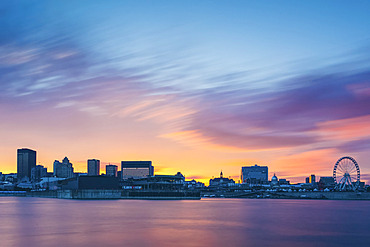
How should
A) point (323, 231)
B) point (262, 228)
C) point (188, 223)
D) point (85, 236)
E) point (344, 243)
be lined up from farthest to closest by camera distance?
point (188, 223)
point (262, 228)
point (323, 231)
point (85, 236)
point (344, 243)

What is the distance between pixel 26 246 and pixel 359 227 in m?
70.4

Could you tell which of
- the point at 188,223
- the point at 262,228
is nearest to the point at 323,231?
the point at 262,228

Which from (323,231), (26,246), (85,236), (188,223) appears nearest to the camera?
(26,246)

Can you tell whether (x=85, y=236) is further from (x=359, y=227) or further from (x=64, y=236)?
(x=359, y=227)

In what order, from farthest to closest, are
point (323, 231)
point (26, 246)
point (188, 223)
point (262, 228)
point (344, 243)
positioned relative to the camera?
point (188, 223), point (262, 228), point (323, 231), point (344, 243), point (26, 246)

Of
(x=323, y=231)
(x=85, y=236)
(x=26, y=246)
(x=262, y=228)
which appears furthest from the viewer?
(x=262, y=228)

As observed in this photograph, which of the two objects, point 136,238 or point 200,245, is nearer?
point 200,245

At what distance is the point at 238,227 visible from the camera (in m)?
95.1

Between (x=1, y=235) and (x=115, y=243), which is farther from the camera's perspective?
(x=1, y=235)

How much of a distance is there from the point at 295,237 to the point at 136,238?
94.7 ft

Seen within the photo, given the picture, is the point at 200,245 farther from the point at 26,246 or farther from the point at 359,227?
the point at 359,227

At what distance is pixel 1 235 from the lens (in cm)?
7906

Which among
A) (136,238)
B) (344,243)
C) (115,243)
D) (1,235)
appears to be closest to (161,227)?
(136,238)

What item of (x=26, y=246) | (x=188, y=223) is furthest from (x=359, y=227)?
(x=26, y=246)
